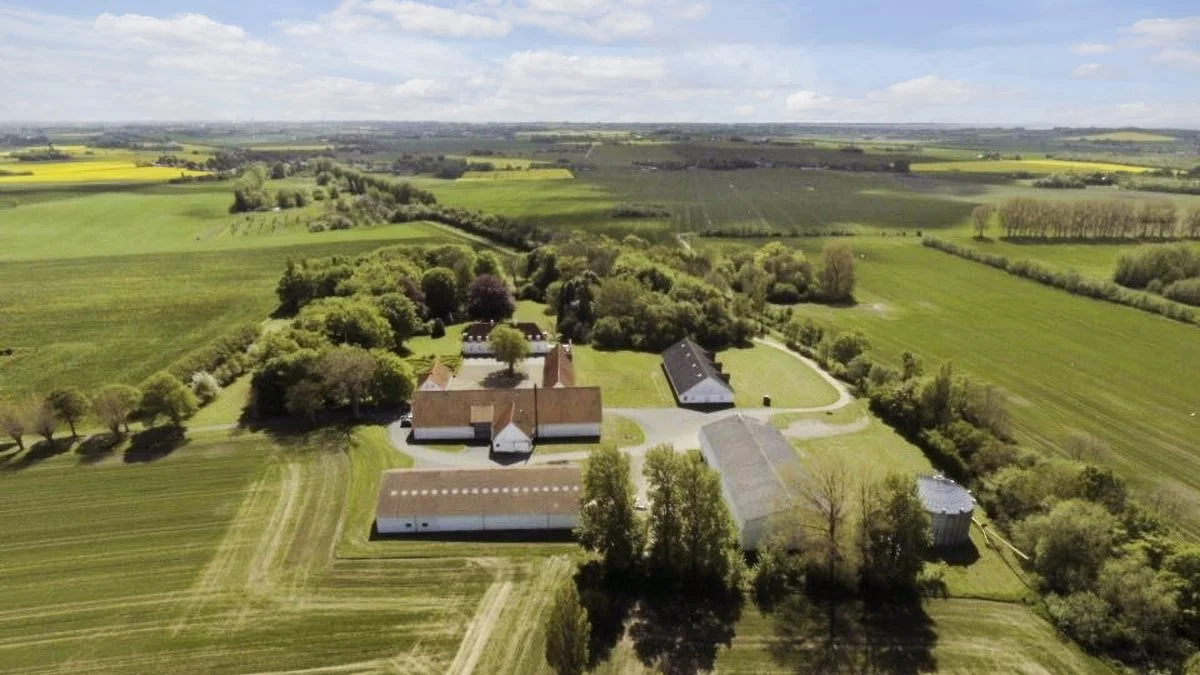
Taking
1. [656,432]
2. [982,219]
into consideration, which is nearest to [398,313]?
[656,432]

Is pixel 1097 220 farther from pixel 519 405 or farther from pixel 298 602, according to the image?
pixel 298 602

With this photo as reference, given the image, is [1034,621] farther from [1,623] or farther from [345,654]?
[1,623]

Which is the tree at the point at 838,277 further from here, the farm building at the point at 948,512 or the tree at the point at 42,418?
the tree at the point at 42,418

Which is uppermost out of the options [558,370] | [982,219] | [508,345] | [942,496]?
[982,219]

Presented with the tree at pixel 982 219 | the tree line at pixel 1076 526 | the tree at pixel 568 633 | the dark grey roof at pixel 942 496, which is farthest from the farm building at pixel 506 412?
the tree at pixel 982 219

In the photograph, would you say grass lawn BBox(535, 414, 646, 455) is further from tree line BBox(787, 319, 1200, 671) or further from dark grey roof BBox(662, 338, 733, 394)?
tree line BBox(787, 319, 1200, 671)
